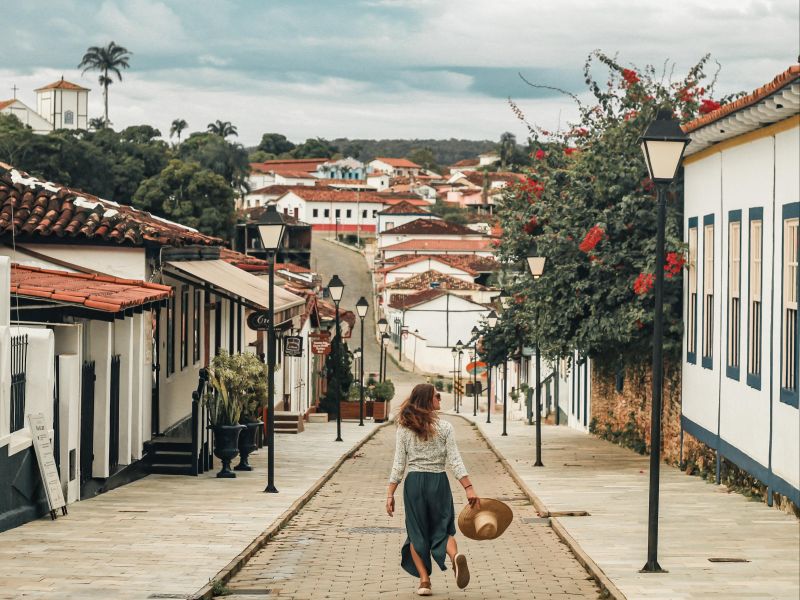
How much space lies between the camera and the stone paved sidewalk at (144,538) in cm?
1032

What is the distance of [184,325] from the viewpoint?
956 inches

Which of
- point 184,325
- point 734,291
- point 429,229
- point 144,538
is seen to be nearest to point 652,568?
point 144,538

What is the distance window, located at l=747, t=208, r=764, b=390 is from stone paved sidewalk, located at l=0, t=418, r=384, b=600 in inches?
232

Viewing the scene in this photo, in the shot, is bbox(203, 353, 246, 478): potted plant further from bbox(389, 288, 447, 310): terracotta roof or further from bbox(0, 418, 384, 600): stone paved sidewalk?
bbox(389, 288, 447, 310): terracotta roof

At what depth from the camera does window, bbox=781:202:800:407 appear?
13.9 metres

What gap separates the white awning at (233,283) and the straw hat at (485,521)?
36.2 feet

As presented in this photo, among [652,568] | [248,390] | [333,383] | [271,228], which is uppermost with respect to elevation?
[271,228]

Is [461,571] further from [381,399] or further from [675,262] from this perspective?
[381,399]

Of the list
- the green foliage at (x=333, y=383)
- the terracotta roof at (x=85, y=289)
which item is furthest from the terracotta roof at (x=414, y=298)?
the terracotta roof at (x=85, y=289)

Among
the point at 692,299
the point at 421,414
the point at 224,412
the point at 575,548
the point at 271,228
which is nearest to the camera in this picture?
the point at 421,414

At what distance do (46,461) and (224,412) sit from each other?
6.22 meters

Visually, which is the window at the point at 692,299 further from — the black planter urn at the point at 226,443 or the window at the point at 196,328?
the window at the point at 196,328

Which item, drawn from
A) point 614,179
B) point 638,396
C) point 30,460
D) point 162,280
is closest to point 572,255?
point 614,179

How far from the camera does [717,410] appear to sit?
18266 mm
